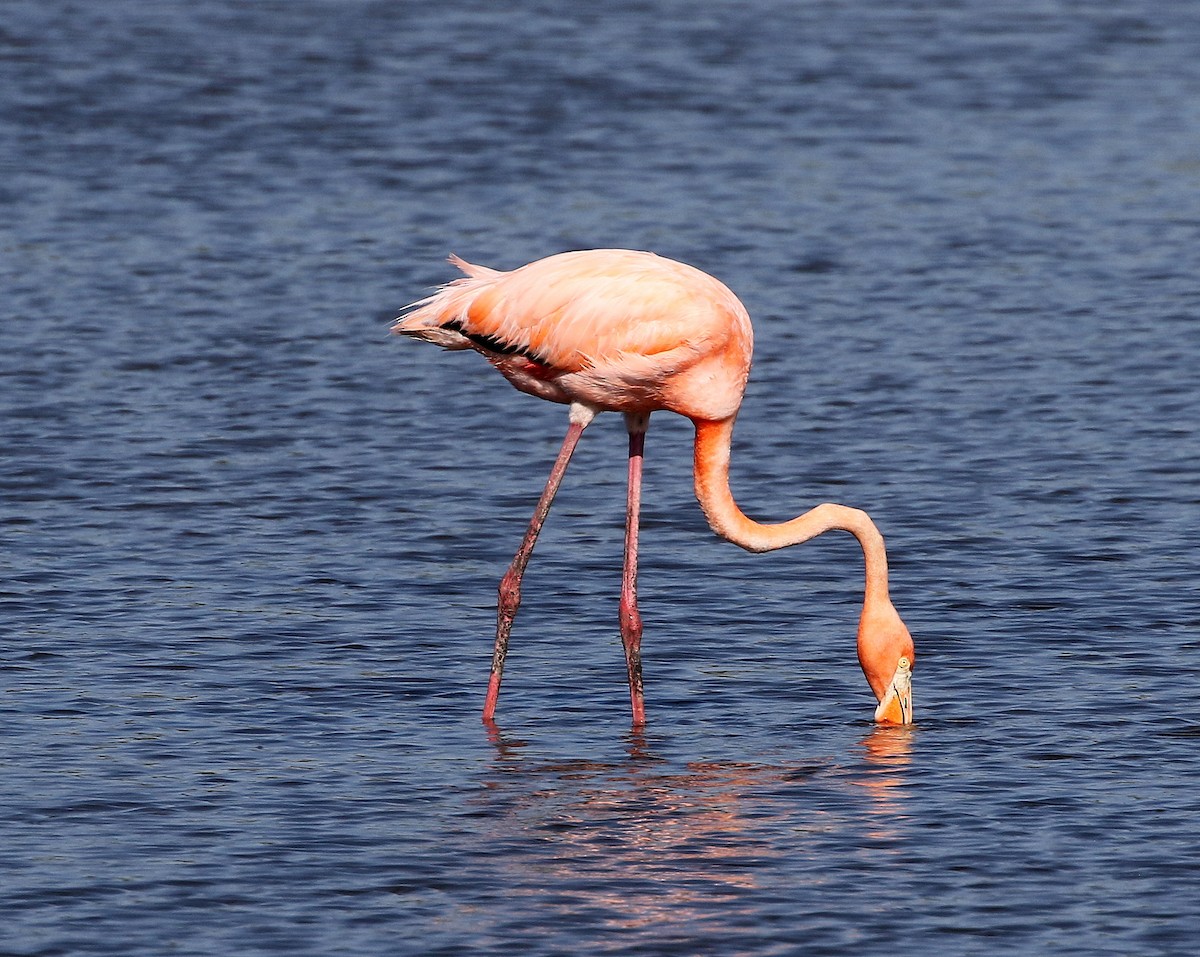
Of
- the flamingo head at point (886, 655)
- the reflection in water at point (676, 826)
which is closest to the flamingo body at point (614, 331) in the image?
the flamingo head at point (886, 655)

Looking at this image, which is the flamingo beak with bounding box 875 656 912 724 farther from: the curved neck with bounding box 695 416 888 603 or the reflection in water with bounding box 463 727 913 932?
the curved neck with bounding box 695 416 888 603

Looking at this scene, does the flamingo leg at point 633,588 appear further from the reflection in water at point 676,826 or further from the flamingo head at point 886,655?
the flamingo head at point 886,655

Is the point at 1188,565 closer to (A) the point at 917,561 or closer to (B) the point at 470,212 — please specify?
(A) the point at 917,561

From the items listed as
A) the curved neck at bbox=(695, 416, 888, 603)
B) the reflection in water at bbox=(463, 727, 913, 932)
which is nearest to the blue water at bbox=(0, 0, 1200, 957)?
the reflection in water at bbox=(463, 727, 913, 932)

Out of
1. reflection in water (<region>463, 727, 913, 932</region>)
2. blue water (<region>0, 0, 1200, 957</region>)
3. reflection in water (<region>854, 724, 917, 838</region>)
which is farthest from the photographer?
reflection in water (<region>854, 724, 917, 838</region>)

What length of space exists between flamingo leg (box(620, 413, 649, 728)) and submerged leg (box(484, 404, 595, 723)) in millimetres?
272

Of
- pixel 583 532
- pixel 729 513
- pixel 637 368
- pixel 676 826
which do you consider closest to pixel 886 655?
pixel 729 513

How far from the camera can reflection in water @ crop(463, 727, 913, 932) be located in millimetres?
9625

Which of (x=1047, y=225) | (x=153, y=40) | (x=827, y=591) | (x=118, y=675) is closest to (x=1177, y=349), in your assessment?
(x=1047, y=225)

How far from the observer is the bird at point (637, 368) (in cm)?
1161

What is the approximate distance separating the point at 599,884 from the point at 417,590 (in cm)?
437

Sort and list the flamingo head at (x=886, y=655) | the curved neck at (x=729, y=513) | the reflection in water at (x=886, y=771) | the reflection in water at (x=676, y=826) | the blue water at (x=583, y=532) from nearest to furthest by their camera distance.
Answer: the reflection in water at (x=676, y=826) < the blue water at (x=583, y=532) < the reflection in water at (x=886, y=771) < the flamingo head at (x=886, y=655) < the curved neck at (x=729, y=513)

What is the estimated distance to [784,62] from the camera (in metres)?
32.4

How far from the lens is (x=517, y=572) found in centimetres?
1234
